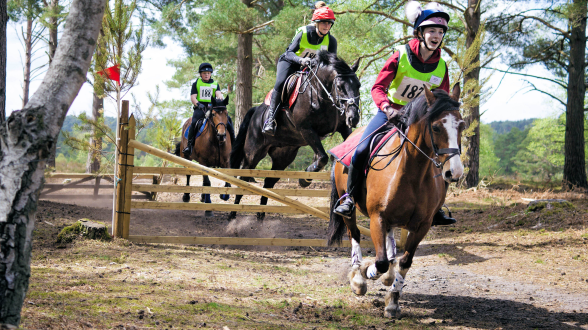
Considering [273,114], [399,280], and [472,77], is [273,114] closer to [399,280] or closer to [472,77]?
[399,280]

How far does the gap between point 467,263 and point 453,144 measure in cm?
367

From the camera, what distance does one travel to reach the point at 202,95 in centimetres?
1047

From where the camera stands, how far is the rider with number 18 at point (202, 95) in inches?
407

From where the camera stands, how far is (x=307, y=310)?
13.7 ft

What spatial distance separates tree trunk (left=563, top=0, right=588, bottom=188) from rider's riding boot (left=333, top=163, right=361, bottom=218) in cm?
1425

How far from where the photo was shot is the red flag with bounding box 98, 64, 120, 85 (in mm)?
6715

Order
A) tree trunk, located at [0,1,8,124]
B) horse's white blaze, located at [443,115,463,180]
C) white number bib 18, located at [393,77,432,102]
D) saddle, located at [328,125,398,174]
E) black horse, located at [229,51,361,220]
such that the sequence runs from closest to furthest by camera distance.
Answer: horse's white blaze, located at [443,115,463,180]
saddle, located at [328,125,398,174]
white number bib 18, located at [393,77,432,102]
tree trunk, located at [0,1,8,124]
black horse, located at [229,51,361,220]

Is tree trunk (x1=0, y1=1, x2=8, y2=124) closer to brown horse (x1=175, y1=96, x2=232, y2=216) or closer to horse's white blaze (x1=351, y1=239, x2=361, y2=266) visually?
brown horse (x1=175, y1=96, x2=232, y2=216)

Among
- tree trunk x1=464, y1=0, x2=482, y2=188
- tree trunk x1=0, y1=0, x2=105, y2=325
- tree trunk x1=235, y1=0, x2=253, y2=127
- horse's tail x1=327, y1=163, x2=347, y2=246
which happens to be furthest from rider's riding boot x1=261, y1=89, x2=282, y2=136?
tree trunk x1=464, y1=0, x2=482, y2=188

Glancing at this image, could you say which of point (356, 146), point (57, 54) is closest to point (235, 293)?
point (356, 146)

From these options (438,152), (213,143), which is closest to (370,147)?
(438,152)

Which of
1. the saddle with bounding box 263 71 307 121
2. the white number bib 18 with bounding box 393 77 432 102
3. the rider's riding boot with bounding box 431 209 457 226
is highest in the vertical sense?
the saddle with bounding box 263 71 307 121

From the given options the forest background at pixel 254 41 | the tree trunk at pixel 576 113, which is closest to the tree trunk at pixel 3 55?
the forest background at pixel 254 41

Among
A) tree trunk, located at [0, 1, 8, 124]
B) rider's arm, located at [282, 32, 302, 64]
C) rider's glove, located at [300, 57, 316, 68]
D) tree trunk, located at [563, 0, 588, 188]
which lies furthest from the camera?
tree trunk, located at [563, 0, 588, 188]
